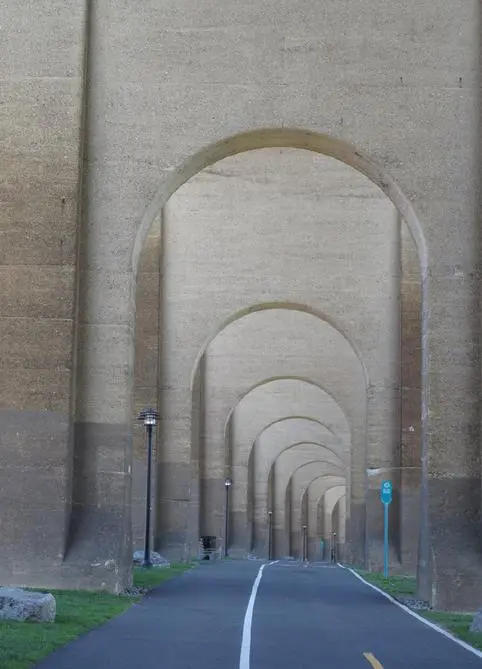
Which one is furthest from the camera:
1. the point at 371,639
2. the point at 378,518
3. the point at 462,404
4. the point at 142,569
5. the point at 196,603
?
the point at 378,518

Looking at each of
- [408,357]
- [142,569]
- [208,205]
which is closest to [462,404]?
[142,569]

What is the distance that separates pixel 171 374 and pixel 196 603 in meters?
18.5

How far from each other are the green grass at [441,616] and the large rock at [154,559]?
583 centimetres

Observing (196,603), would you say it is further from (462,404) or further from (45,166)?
(45,166)

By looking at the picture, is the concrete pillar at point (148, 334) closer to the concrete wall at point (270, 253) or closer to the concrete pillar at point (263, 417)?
the concrete wall at point (270, 253)

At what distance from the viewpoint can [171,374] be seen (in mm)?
37656

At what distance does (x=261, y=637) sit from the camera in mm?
14031

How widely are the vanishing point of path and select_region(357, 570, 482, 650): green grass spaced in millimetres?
314

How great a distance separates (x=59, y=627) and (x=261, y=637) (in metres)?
2.36

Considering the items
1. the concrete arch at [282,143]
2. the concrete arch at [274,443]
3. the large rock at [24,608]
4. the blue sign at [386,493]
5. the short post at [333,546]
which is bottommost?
the short post at [333,546]

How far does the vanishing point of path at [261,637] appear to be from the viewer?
11531 millimetres

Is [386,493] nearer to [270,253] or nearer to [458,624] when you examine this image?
[270,253]

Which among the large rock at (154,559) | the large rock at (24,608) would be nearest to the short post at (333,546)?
the large rock at (154,559)

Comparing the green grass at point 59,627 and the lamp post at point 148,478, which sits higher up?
the lamp post at point 148,478
